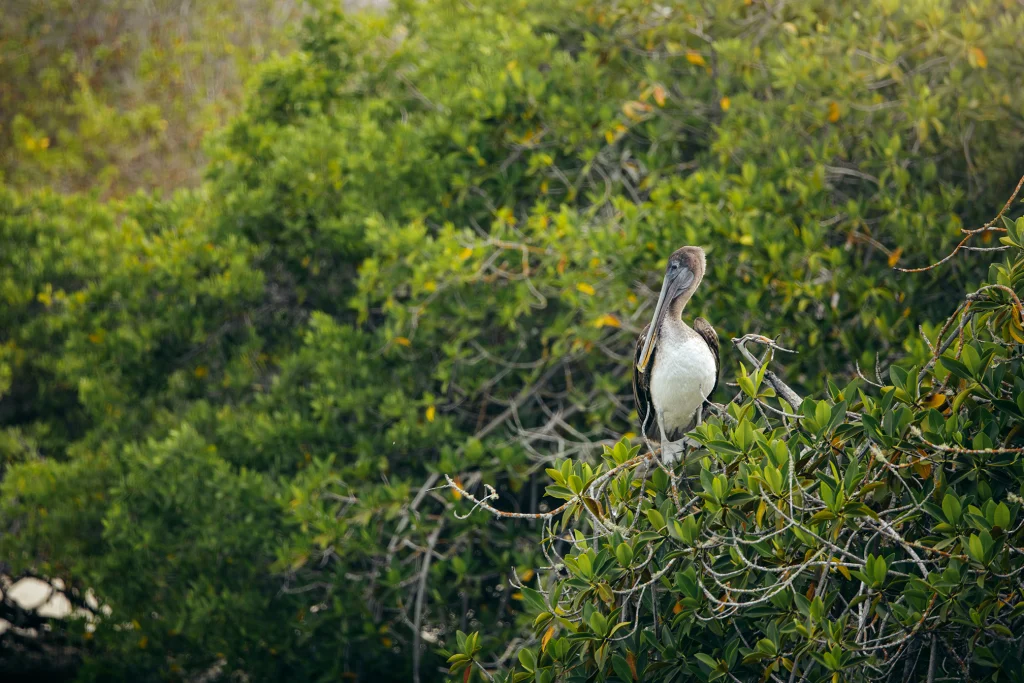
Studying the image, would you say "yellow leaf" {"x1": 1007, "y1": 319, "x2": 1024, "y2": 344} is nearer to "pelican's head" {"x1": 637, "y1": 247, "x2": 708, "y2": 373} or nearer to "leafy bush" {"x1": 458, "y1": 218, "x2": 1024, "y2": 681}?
"leafy bush" {"x1": 458, "y1": 218, "x2": 1024, "y2": 681}

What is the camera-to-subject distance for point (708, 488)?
10.0 ft

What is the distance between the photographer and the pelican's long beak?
12.7 ft

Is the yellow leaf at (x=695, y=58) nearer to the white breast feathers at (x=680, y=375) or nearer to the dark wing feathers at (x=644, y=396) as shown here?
the dark wing feathers at (x=644, y=396)

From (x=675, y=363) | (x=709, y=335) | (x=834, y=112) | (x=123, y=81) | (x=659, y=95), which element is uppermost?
(x=659, y=95)

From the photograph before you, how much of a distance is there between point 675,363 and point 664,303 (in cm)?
27

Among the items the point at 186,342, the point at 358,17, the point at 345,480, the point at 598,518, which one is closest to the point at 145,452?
the point at 186,342

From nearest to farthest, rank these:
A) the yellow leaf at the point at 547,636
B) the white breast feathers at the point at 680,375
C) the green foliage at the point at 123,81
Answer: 1. the yellow leaf at the point at 547,636
2. the white breast feathers at the point at 680,375
3. the green foliage at the point at 123,81

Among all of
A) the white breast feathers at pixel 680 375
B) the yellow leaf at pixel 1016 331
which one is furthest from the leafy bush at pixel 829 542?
the white breast feathers at pixel 680 375

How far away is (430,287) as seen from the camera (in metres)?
5.49

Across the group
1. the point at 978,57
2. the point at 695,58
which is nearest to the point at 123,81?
the point at 695,58

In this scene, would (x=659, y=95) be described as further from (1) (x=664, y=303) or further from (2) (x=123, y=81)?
(2) (x=123, y=81)

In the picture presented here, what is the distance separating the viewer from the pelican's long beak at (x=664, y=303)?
3873mm

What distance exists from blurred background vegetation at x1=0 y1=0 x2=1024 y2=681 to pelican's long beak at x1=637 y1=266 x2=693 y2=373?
0.92 meters

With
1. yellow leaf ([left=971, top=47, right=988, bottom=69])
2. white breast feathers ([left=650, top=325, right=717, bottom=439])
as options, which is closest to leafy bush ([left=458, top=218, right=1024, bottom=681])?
white breast feathers ([left=650, top=325, right=717, bottom=439])
